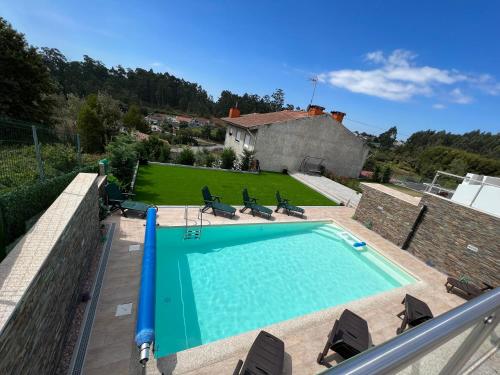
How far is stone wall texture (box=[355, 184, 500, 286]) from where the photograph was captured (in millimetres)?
8969

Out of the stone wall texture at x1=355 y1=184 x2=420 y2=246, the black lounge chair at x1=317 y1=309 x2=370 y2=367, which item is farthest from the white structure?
the black lounge chair at x1=317 y1=309 x2=370 y2=367

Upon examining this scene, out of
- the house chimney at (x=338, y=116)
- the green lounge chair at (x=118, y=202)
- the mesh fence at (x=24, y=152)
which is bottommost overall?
the green lounge chair at (x=118, y=202)

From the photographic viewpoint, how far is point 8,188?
6648 millimetres

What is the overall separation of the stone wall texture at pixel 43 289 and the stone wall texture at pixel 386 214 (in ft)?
41.6

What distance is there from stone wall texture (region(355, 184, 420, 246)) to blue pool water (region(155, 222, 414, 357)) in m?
2.03

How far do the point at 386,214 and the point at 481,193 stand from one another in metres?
3.79

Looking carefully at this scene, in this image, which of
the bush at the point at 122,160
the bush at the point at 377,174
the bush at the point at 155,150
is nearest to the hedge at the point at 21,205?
the bush at the point at 122,160

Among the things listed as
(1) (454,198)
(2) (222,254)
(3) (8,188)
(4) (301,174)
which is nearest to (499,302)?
(2) (222,254)

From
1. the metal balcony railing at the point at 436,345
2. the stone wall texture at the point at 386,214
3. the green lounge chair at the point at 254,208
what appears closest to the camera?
the metal balcony railing at the point at 436,345

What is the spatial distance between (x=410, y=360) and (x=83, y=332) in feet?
19.8

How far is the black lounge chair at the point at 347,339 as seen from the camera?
16.7 ft

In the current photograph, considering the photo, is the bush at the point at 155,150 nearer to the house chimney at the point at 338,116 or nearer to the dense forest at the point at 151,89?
the house chimney at the point at 338,116

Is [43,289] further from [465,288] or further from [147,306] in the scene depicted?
[465,288]

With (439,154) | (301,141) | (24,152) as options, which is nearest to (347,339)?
(24,152)
